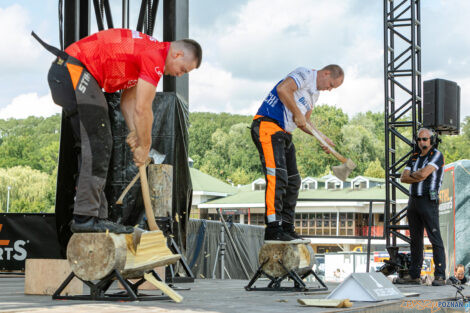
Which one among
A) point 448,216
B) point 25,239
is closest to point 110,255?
point 25,239

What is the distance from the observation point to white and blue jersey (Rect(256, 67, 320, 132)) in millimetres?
4879

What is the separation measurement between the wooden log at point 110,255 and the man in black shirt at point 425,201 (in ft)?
12.7

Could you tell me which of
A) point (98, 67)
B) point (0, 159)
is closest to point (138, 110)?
point (98, 67)

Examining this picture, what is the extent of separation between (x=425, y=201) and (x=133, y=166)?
310 cm

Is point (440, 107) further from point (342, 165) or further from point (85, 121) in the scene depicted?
point (85, 121)

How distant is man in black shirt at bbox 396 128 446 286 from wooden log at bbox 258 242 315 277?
2152mm

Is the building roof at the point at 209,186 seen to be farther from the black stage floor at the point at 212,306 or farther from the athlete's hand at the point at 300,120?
the black stage floor at the point at 212,306

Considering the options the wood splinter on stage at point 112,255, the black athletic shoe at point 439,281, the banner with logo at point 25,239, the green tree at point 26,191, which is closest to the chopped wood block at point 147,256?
the wood splinter on stage at point 112,255

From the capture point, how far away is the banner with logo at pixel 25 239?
8.50 meters

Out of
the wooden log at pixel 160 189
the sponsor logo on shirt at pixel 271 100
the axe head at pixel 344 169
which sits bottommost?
the wooden log at pixel 160 189

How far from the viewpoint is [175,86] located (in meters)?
7.14

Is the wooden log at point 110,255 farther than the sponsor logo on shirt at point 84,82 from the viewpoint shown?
No

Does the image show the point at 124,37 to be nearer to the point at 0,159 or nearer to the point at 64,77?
the point at 64,77

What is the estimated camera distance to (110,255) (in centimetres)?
339
